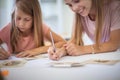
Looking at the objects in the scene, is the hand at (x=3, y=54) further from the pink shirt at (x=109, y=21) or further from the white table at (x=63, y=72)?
the pink shirt at (x=109, y=21)

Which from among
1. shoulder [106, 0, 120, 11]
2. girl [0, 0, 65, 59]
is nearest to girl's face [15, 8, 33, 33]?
girl [0, 0, 65, 59]

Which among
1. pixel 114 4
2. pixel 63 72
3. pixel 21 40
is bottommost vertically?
pixel 63 72

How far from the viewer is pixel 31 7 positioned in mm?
974

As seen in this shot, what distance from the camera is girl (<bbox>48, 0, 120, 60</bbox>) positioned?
0.99 m

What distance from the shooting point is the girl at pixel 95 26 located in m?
0.99

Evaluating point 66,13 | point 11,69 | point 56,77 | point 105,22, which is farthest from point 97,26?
point 11,69

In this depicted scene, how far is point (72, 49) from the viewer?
3.33ft

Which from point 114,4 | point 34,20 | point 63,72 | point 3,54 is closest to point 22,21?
point 34,20

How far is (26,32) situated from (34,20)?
0.22 feet

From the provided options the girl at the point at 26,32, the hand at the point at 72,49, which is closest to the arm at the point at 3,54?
the girl at the point at 26,32

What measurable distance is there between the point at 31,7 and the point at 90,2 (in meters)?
0.24

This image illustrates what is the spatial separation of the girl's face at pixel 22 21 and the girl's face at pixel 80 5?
17 centimetres

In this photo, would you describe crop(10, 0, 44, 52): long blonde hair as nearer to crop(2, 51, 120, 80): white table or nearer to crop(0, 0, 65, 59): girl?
crop(0, 0, 65, 59): girl

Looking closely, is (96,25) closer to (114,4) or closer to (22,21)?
(114,4)
